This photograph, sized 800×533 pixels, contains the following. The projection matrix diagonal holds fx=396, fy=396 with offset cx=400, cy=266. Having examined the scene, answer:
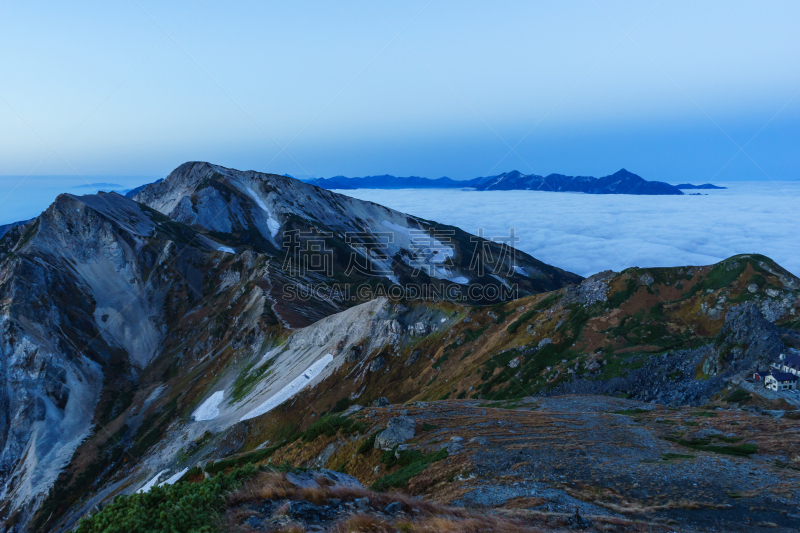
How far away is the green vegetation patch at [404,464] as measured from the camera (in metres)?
20.4

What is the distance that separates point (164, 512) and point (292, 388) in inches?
2227

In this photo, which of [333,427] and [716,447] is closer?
[716,447]

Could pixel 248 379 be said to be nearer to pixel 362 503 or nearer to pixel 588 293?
pixel 588 293

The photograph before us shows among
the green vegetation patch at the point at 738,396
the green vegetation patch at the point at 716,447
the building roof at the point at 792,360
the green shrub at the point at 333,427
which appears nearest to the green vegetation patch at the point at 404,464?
the green shrub at the point at 333,427

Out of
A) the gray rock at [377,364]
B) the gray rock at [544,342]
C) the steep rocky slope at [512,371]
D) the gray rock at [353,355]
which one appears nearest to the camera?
the steep rocky slope at [512,371]

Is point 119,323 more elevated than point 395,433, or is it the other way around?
point 395,433

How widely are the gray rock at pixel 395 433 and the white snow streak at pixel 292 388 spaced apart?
129 feet

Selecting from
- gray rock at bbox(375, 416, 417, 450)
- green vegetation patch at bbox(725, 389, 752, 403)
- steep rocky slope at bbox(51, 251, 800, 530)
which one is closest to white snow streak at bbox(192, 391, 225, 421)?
steep rocky slope at bbox(51, 251, 800, 530)

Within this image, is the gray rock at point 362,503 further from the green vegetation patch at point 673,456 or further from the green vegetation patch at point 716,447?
the green vegetation patch at point 716,447

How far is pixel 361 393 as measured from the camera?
59.3 m

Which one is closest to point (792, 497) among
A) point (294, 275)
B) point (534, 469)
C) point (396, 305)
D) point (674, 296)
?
point (534, 469)

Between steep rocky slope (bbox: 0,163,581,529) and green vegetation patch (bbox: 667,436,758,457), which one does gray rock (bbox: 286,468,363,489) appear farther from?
steep rocky slope (bbox: 0,163,581,529)

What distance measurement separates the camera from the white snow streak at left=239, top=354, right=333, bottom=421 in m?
61.3

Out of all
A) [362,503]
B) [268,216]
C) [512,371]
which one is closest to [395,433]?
[362,503]
